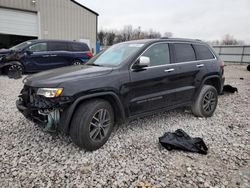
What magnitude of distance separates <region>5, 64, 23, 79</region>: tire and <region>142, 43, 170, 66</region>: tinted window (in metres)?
7.03

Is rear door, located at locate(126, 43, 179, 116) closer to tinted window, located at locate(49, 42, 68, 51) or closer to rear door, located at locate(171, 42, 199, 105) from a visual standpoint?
rear door, located at locate(171, 42, 199, 105)

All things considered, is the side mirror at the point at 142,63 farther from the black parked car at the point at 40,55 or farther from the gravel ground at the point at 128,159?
the black parked car at the point at 40,55

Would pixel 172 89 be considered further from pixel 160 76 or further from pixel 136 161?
pixel 136 161

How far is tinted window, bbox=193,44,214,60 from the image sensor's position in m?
4.22

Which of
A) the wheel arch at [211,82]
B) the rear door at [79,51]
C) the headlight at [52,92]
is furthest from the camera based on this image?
the rear door at [79,51]

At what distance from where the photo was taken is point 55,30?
1566cm

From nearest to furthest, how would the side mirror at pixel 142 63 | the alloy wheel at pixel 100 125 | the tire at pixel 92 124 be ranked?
the tire at pixel 92 124, the alloy wheel at pixel 100 125, the side mirror at pixel 142 63

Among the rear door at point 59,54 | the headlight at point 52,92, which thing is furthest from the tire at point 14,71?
the headlight at point 52,92

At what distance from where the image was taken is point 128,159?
2729mm

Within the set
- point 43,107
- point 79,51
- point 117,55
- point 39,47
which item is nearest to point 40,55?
point 39,47

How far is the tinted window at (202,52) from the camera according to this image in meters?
4.22

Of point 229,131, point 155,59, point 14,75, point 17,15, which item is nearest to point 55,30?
point 17,15

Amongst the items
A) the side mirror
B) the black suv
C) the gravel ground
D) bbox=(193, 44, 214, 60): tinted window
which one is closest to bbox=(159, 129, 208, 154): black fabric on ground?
the gravel ground

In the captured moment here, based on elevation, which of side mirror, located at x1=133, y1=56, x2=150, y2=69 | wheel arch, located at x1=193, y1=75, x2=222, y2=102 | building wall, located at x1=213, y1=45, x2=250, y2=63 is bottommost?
wheel arch, located at x1=193, y1=75, x2=222, y2=102
